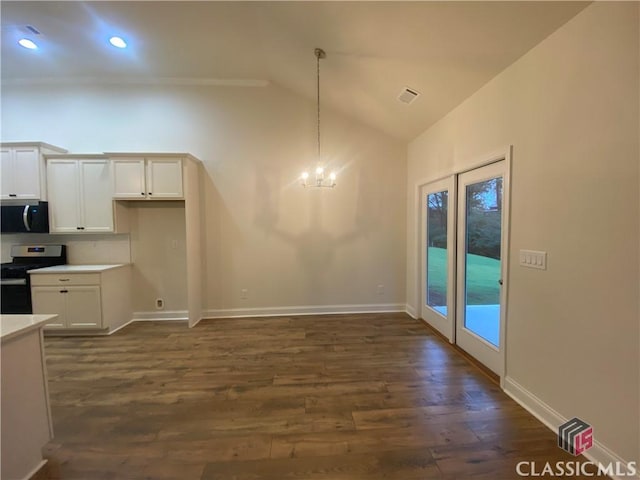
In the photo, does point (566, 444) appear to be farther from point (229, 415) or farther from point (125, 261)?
point (125, 261)

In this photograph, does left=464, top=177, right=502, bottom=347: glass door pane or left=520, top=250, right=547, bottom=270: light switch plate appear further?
left=464, top=177, right=502, bottom=347: glass door pane

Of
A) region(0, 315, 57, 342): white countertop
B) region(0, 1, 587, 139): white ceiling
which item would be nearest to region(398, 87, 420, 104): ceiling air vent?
region(0, 1, 587, 139): white ceiling

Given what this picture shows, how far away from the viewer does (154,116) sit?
4156 millimetres

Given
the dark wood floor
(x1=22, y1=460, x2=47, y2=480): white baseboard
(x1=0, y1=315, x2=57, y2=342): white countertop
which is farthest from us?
the dark wood floor

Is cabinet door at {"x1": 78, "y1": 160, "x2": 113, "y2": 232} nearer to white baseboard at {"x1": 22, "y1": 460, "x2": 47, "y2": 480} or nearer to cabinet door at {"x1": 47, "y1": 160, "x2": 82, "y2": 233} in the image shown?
cabinet door at {"x1": 47, "y1": 160, "x2": 82, "y2": 233}

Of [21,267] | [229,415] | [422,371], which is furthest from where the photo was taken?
[21,267]

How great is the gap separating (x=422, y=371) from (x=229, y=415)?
1845 millimetres

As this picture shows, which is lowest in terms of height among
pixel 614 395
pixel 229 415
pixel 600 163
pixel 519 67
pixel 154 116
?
pixel 229 415

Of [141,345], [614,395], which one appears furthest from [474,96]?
[141,345]

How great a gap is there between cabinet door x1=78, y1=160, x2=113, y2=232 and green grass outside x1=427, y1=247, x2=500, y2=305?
473 cm

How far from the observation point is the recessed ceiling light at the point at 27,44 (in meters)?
3.27

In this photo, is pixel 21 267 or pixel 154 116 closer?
pixel 21 267

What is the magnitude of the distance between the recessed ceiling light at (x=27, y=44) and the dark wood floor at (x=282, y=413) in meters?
3.85

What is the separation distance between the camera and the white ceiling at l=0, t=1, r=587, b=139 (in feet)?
6.67
